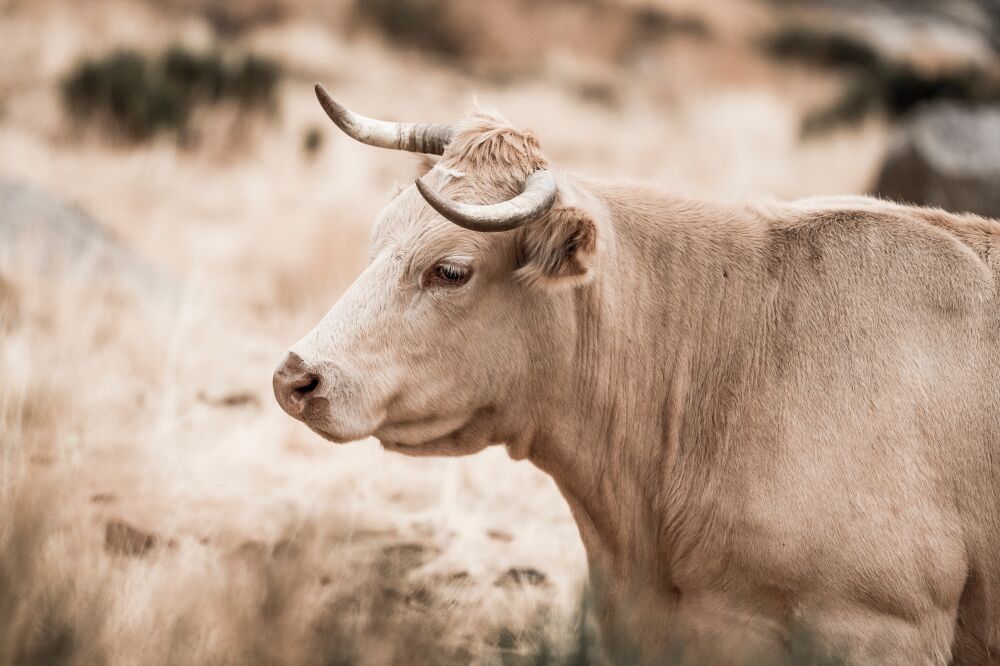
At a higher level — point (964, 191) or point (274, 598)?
point (964, 191)

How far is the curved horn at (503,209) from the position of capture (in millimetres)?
3305

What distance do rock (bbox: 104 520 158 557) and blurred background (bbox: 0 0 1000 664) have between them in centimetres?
2

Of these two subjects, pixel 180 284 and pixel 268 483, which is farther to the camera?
pixel 180 284

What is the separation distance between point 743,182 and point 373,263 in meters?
11.6

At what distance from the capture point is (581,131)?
1791 centimetres

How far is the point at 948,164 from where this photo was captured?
10.7m

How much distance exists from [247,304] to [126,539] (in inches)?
160

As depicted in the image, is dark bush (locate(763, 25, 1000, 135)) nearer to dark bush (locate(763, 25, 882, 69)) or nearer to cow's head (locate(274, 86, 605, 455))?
dark bush (locate(763, 25, 882, 69))

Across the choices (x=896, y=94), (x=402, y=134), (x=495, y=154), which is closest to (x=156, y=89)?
(x=402, y=134)

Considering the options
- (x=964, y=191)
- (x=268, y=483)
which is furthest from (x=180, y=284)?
(x=964, y=191)

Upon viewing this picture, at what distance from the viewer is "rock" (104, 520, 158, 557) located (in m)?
4.77

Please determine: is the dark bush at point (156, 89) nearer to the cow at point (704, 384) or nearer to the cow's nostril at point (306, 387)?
the cow at point (704, 384)

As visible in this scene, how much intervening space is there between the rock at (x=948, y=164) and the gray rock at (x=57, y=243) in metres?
6.70

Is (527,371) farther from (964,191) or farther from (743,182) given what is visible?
(743,182)
